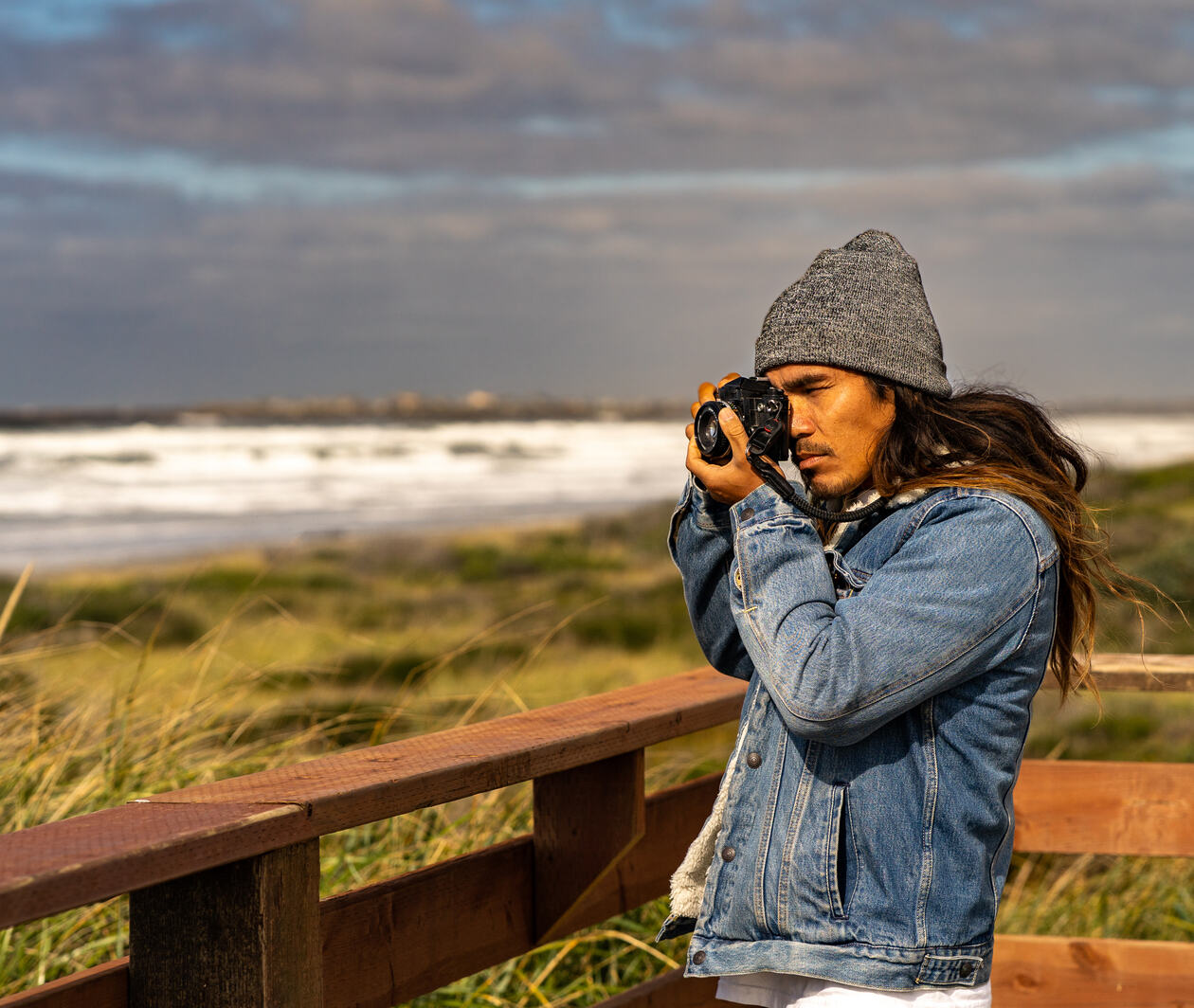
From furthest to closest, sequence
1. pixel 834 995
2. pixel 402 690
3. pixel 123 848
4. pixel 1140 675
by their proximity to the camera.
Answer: pixel 402 690
pixel 1140 675
pixel 834 995
pixel 123 848

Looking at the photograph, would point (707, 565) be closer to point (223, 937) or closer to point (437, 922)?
point (437, 922)

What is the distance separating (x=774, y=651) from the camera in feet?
5.24

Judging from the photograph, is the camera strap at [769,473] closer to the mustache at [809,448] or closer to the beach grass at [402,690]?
the mustache at [809,448]

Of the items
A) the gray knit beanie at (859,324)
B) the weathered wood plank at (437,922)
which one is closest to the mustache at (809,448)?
the gray knit beanie at (859,324)

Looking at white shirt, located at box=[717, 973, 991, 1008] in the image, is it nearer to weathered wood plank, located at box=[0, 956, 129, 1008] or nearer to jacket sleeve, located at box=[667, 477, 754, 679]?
jacket sleeve, located at box=[667, 477, 754, 679]

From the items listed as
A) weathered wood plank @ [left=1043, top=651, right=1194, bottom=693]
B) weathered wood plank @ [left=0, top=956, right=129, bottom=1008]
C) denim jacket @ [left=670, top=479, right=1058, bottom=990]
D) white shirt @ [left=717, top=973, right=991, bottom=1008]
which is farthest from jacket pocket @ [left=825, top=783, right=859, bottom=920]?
weathered wood plank @ [left=1043, top=651, right=1194, bottom=693]

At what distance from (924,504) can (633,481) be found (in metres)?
50.2

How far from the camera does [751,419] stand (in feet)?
5.74

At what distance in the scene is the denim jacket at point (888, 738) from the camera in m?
1.56

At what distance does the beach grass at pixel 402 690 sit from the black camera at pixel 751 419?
1.96ft

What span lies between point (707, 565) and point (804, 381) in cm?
29

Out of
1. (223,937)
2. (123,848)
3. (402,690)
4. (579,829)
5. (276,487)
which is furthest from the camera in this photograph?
(276,487)

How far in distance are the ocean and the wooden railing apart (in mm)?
940

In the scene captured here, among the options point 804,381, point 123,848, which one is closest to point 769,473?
point 804,381
